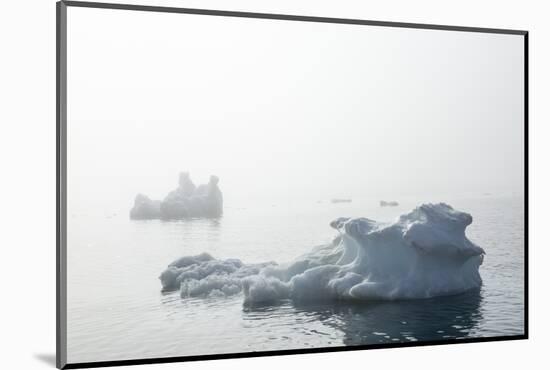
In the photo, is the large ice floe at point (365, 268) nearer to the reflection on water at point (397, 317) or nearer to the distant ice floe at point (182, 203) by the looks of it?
the reflection on water at point (397, 317)

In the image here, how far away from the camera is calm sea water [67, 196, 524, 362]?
638 cm

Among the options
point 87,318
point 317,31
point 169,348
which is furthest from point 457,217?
point 87,318

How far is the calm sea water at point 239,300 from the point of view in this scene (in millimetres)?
6379

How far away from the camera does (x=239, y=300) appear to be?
22.1 ft

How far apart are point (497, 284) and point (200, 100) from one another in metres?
2.83

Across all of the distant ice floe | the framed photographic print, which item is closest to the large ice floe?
the framed photographic print

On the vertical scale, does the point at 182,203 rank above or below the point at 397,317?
above

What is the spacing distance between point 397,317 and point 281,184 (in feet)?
4.45

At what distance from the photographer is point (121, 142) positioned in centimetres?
652

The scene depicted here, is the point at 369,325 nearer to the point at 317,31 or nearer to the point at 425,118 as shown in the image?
the point at 425,118

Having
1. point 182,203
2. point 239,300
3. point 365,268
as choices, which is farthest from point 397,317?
point 182,203

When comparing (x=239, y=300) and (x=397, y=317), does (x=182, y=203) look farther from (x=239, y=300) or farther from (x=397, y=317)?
(x=397, y=317)

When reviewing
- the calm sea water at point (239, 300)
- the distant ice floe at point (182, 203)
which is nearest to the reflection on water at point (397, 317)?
the calm sea water at point (239, 300)

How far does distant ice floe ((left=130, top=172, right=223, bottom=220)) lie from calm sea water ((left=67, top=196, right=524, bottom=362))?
0.07m
